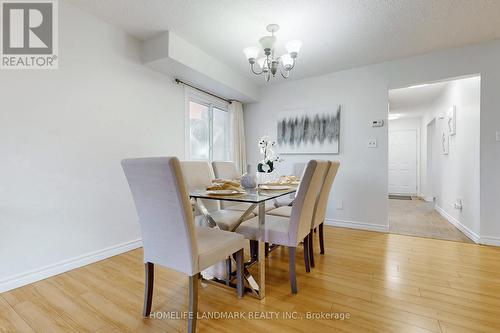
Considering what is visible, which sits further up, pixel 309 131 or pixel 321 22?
pixel 321 22

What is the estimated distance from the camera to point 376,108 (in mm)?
3381

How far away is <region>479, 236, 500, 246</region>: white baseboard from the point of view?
2700mm

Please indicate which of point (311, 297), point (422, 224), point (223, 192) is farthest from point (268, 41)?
point (422, 224)

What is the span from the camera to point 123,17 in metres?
2.33

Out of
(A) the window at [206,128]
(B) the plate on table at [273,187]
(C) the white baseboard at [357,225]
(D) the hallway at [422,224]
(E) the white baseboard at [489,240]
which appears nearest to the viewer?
(B) the plate on table at [273,187]

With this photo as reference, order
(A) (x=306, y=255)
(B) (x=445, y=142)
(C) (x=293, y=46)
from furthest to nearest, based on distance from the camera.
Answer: (B) (x=445, y=142)
(C) (x=293, y=46)
(A) (x=306, y=255)

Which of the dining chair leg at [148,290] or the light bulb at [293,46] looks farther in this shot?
the light bulb at [293,46]

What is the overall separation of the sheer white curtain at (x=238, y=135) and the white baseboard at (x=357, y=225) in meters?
1.77

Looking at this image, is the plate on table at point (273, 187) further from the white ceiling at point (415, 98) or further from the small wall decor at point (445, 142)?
the small wall decor at point (445, 142)

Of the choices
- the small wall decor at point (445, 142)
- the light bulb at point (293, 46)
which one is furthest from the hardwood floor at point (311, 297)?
the small wall decor at point (445, 142)

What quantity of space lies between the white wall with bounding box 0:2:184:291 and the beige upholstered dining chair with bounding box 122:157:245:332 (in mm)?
1208

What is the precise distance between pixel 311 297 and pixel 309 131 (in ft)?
8.74

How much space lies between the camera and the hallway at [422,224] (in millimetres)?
3095

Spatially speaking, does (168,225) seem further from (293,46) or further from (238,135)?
(238,135)
